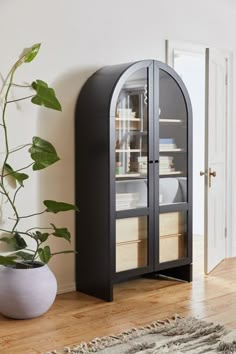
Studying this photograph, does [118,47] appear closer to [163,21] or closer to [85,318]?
[163,21]

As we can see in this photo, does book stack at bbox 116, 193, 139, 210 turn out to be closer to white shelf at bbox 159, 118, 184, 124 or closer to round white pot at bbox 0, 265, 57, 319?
white shelf at bbox 159, 118, 184, 124

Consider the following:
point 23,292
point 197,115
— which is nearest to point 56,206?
point 23,292

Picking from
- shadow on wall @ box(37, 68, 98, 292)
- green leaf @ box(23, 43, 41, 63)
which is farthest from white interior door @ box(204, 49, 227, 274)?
green leaf @ box(23, 43, 41, 63)

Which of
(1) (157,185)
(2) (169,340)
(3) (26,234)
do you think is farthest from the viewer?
(1) (157,185)

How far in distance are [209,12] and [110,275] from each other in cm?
271

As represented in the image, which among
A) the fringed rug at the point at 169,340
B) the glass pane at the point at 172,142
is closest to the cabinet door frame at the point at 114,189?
the glass pane at the point at 172,142

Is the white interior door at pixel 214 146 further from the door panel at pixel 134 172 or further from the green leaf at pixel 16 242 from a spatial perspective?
the green leaf at pixel 16 242

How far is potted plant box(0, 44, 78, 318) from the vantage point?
3389mm

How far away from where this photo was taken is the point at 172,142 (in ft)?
14.0

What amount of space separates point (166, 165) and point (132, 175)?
360 mm

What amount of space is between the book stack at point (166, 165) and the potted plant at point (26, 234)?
0.93 metres

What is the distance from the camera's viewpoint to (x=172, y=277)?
4.48m

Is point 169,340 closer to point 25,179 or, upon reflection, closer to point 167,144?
point 25,179

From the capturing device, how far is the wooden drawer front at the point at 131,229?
391cm
